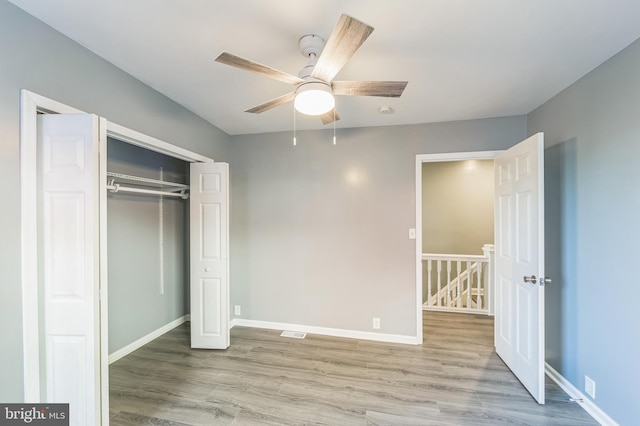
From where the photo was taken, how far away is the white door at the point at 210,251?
9.86 ft

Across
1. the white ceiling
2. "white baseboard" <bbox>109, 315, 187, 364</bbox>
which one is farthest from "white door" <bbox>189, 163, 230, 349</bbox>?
the white ceiling

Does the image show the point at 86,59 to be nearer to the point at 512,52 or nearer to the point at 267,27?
the point at 267,27

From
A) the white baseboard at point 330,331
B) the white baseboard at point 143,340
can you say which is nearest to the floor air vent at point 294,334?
the white baseboard at point 330,331

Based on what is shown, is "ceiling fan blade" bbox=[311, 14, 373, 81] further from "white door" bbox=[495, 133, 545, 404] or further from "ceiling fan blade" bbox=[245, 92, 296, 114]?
"white door" bbox=[495, 133, 545, 404]

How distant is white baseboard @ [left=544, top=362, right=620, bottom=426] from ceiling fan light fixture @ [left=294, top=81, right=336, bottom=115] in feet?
9.50

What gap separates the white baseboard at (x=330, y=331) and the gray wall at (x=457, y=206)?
2.65m

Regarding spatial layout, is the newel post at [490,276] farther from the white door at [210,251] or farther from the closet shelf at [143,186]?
the closet shelf at [143,186]

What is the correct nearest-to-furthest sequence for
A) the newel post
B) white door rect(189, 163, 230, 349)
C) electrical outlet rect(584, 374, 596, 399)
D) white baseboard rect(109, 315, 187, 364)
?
electrical outlet rect(584, 374, 596, 399), white baseboard rect(109, 315, 187, 364), white door rect(189, 163, 230, 349), the newel post

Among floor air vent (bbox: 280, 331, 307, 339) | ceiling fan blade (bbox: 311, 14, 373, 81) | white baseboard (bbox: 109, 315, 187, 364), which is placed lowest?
floor air vent (bbox: 280, 331, 307, 339)

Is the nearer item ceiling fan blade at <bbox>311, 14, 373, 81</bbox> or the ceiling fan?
ceiling fan blade at <bbox>311, 14, 373, 81</bbox>

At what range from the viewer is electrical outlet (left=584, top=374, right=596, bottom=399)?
1.99 m

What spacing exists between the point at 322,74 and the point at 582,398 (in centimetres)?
311

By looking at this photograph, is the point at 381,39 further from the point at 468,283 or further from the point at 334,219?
the point at 468,283

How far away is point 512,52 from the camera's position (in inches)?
71.1
